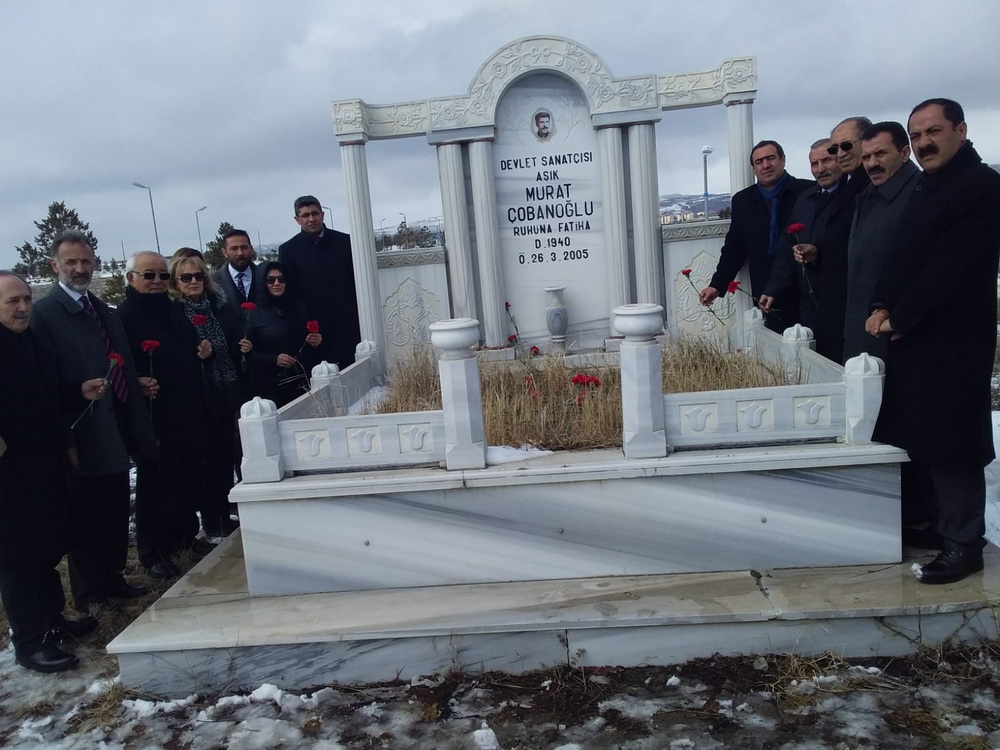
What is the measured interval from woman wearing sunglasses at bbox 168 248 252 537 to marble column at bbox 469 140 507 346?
243cm

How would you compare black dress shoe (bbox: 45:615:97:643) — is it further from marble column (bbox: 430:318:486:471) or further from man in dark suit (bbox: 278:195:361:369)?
man in dark suit (bbox: 278:195:361:369)

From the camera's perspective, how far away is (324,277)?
19.3 feet

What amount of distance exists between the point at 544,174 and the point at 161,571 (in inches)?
168

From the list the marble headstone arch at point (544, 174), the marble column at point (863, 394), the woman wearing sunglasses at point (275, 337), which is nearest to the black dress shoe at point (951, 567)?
the marble column at point (863, 394)

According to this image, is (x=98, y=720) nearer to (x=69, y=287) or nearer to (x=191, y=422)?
(x=191, y=422)

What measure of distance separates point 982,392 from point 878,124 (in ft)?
3.98

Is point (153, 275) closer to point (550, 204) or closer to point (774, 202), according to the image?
point (550, 204)

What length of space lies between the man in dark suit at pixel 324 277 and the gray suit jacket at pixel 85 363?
6.01 ft

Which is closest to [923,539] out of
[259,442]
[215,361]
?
[259,442]

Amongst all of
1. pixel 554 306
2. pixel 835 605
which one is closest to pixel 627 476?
pixel 835 605

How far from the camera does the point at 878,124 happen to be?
332cm

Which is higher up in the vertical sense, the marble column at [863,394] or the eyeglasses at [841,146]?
the eyeglasses at [841,146]

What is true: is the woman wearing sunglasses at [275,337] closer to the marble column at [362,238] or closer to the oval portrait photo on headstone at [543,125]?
the marble column at [362,238]

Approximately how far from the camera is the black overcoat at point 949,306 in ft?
9.32
